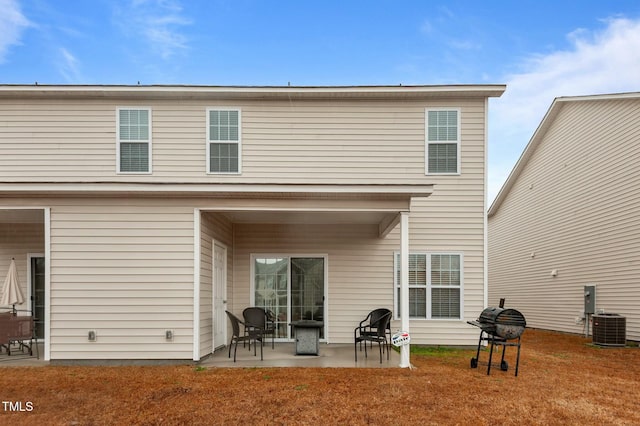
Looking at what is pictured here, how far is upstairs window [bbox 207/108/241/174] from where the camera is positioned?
10234 mm

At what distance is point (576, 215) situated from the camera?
46.1ft

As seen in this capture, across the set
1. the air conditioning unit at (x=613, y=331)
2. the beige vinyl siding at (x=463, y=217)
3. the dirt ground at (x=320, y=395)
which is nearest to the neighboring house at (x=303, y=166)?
the beige vinyl siding at (x=463, y=217)

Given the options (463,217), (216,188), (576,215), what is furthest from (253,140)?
(576,215)

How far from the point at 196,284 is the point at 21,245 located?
5.17 metres

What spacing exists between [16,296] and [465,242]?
29.7 ft

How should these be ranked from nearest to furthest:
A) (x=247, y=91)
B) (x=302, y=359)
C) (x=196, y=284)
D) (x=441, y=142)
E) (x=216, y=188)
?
1. (x=216, y=188)
2. (x=196, y=284)
3. (x=302, y=359)
4. (x=247, y=91)
5. (x=441, y=142)

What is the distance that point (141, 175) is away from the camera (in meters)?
10.1

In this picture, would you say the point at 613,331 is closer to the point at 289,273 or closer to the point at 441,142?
the point at 441,142

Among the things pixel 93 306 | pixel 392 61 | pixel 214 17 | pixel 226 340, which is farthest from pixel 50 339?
pixel 392 61

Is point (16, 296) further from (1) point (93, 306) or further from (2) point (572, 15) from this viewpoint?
(2) point (572, 15)

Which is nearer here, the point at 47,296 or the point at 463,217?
the point at 47,296

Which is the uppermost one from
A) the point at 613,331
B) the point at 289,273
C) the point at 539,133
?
the point at 539,133

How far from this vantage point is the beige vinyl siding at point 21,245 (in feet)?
34.1

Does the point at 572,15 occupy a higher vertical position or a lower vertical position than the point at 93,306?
higher
